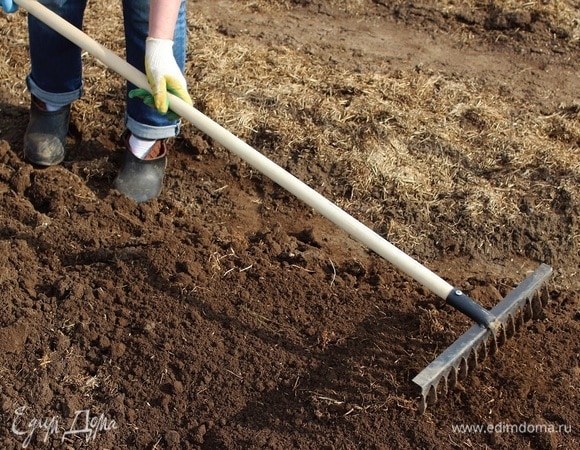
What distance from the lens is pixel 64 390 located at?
10.2 feet

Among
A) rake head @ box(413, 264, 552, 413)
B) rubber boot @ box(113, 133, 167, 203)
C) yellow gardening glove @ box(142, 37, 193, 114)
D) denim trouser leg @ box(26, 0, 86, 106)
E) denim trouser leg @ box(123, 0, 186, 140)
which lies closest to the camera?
rake head @ box(413, 264, 552, 413)

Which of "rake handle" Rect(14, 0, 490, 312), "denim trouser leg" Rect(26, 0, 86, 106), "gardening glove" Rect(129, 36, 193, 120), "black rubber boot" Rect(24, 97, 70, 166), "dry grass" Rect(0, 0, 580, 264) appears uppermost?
"gardening glove" Rect(129, 36, 193, 120)

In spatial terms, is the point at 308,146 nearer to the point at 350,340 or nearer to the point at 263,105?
the point at 263,105

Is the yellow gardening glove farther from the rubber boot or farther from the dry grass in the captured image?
the dry grass

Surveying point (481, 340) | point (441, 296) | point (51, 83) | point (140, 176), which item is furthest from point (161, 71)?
point (481, 340)

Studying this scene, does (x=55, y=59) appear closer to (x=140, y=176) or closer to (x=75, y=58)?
(x=75, y=58)

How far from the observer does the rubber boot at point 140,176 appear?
4.16 meters

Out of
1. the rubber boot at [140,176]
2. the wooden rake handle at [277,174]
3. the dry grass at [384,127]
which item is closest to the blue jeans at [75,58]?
the rubber boot at [140,176]

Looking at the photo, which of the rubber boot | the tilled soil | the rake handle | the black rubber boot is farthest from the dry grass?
the rake handle

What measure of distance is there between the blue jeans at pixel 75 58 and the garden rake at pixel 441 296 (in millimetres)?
482

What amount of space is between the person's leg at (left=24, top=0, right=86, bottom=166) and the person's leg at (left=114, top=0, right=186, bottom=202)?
33cm

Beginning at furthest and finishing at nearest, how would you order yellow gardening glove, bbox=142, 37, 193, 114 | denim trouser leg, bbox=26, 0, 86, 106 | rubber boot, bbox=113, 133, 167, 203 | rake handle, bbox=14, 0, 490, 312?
rubber boot, bbox=113, 133, 167, 203 → denim trouser leg, bbox=26, 0, 86, 106 → yellow gardening glove, bbox=142, 37, 193, 114 → rake handle, bbox=14, 0, 490, 312

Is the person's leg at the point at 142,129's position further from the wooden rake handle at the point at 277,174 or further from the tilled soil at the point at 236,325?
the wooden rake handle at the point at 277,174

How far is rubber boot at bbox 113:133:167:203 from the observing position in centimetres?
416
